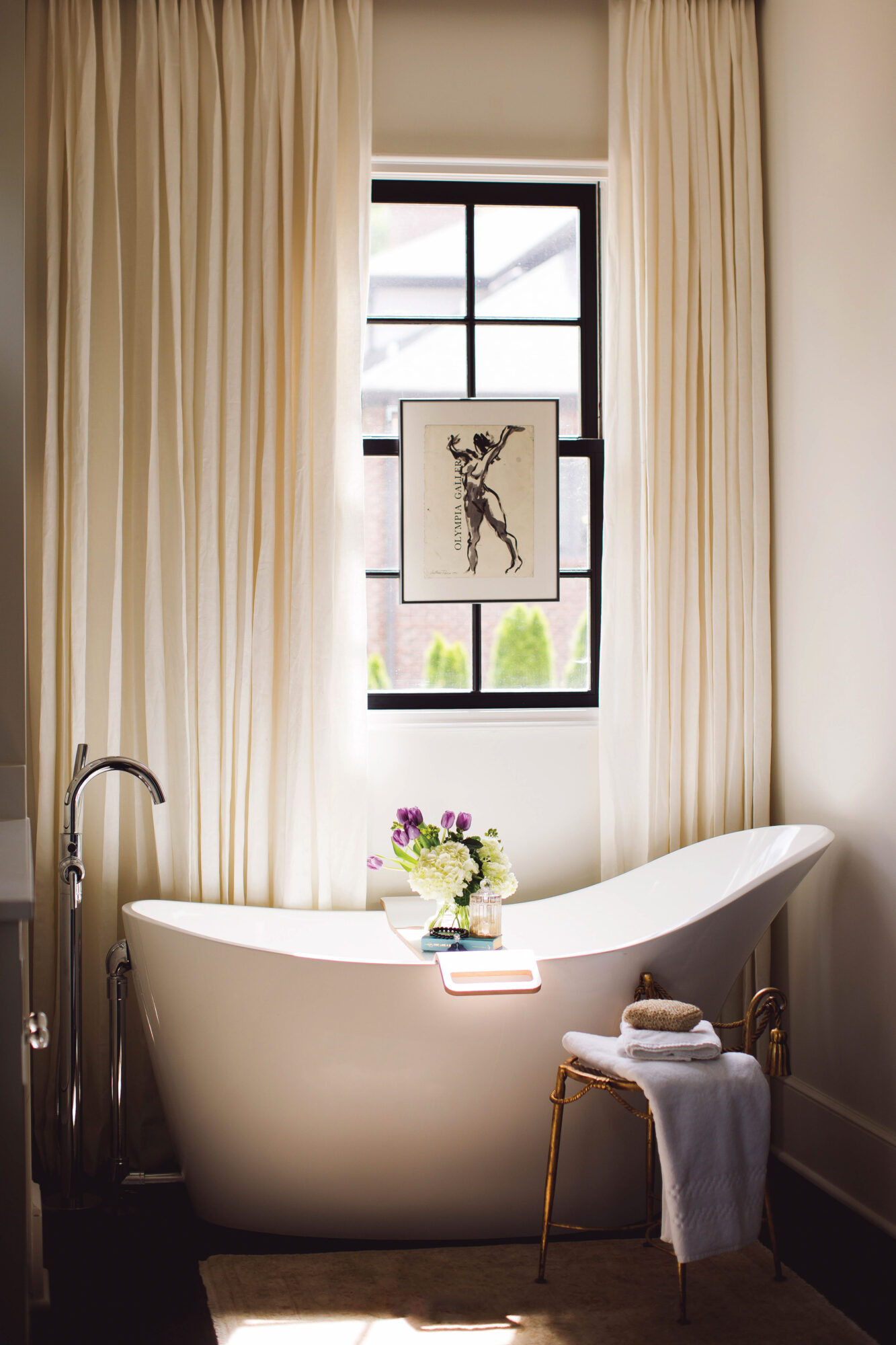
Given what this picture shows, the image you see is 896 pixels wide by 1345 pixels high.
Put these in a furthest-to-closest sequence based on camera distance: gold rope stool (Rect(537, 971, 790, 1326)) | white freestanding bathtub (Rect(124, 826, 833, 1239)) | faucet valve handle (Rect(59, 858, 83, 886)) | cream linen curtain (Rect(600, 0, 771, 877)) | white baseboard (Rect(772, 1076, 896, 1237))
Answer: cream linen curtain (Rect(600, 0, 771, 877)) → faucet valve handle (Rect(59, 858, 83, 886)) → white baseboard (Rect(772, 1076, 896, 1237)) → white freestanding bathtub (Rect(124, 826, 833, 1239)) → gold rope stool (Rect(537, 971, 790, 1326))

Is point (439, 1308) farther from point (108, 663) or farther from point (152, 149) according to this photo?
point (152, 149)

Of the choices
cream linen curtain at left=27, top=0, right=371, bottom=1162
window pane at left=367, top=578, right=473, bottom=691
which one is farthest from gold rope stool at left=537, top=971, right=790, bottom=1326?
window pane at left=367, top=578, right=473, bottom=691

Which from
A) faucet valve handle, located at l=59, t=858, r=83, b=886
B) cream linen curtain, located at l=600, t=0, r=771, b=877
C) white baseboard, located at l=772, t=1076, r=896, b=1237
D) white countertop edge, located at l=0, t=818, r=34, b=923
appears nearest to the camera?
white countertop edge, located at l=0, t=818, r=34, b=923

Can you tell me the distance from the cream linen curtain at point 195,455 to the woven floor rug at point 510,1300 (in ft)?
2.41

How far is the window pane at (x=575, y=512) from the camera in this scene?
302cm

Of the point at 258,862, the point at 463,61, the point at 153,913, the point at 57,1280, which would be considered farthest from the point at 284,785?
the point at 463,61

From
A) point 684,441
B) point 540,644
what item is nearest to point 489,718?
point 540,644

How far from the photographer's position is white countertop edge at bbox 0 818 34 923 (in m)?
1.15

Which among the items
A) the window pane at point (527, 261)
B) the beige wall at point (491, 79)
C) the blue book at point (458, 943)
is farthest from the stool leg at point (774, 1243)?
the beige wall at point (491, 79)

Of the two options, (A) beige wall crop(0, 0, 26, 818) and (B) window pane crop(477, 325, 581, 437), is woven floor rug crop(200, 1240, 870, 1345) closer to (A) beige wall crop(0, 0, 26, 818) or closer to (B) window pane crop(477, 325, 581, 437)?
(A) beige wall crop(0, 0, 26, 818)

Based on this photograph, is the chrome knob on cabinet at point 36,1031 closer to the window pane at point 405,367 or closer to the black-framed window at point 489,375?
the black-framed window at point 489,375

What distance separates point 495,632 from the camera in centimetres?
299

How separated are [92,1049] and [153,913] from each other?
1.54 ft

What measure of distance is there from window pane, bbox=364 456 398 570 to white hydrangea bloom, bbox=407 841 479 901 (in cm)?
98
